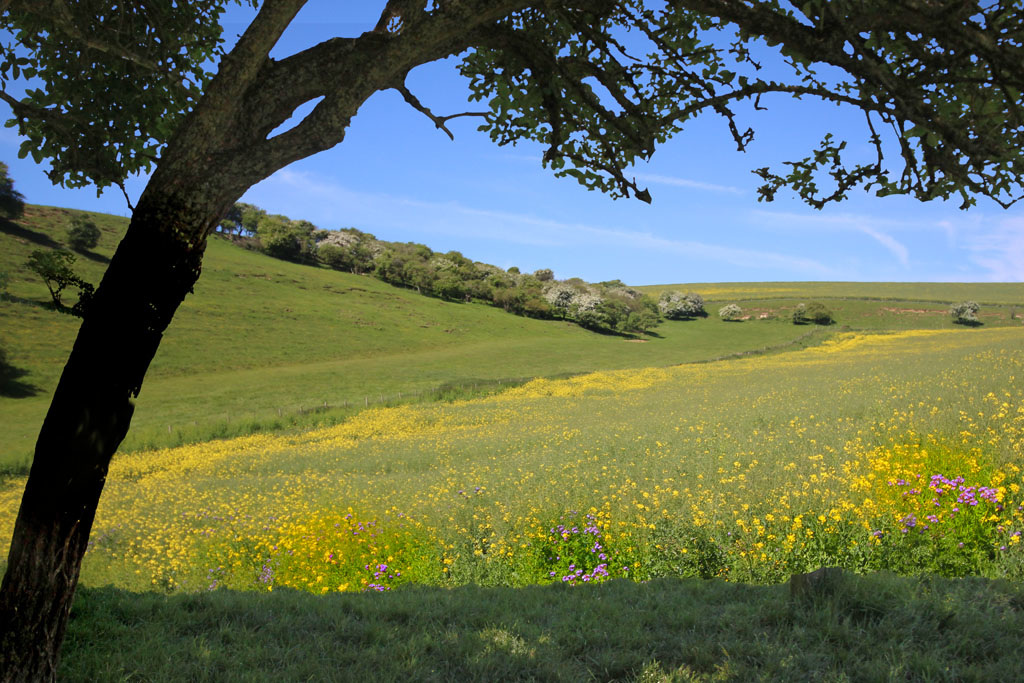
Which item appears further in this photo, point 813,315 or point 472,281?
point 472,281

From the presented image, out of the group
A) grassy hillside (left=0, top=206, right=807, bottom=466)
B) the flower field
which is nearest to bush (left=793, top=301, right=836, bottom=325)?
grassy hillside (left=0, top=206, right=807, bottom=466)

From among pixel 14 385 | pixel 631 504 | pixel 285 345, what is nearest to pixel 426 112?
pixel 631 504

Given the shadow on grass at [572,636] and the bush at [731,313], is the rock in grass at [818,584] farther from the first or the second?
the bush at [731,313]

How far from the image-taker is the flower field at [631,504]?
324 inches

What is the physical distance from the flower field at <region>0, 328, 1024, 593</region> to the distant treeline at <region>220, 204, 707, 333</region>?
75294 millimetres

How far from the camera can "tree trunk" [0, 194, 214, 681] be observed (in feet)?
13.8

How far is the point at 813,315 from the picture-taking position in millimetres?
93375

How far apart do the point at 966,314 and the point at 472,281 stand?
76.7 meters

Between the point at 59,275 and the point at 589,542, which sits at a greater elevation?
the point at 59,275

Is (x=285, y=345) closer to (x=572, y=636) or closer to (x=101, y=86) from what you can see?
(x=101, y=86)

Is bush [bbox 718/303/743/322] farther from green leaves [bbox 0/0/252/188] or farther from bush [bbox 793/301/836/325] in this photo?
green leaves [bbox 0/0/252/188]

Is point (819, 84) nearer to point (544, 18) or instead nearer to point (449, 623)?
point (544, 18)

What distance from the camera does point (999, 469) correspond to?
30.3 ft

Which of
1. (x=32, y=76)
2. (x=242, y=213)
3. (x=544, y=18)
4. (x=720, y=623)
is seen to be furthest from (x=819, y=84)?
(x=242, y=213)
